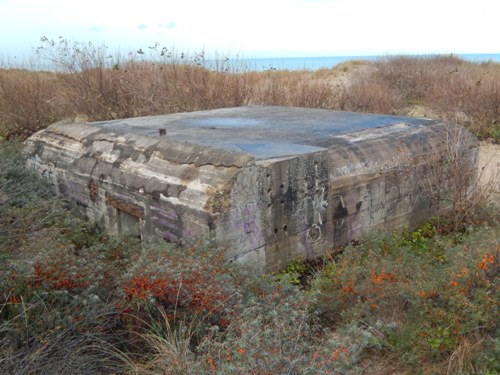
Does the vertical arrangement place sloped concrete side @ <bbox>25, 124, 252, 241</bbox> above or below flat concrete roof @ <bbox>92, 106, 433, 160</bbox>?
below

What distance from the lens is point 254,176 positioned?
440 cm

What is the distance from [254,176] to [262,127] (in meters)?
2.32

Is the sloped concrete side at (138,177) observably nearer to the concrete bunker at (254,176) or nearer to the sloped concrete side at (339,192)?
the concrete bunker at (254,176)

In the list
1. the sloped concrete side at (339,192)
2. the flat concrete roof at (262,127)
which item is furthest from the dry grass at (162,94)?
the sloped concrete side at (339,192)

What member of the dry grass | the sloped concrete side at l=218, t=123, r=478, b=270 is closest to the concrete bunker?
the sloped concrete side at l=218, t=123, r=478, b=270

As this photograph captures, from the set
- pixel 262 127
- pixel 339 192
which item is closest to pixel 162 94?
pixel 262 127

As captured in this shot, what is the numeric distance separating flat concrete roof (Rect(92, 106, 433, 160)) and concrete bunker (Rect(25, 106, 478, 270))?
0.6 inches

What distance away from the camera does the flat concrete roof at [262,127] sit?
205 inches

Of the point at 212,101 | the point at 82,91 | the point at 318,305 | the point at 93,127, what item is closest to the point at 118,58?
the point at 82,91

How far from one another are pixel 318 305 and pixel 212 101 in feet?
25.9

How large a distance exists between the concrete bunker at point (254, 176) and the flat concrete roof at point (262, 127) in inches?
0.6

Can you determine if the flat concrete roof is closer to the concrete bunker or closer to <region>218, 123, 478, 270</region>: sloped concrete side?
the concrete bunker

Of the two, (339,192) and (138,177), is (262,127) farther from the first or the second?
(138,177)

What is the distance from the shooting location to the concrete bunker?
441 cm
